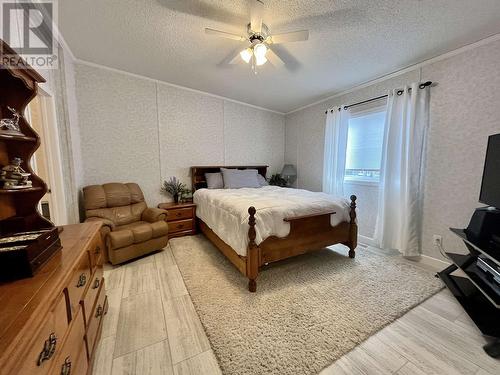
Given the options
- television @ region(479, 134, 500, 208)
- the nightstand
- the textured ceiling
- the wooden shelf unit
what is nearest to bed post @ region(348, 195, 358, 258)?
television @ region(479, 134, 500, 208)

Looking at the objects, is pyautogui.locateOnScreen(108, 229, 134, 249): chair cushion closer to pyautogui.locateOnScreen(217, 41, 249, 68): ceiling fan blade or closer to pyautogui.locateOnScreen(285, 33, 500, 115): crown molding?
pyautogui.locateOnScreen(217, 41, 249, 68): ceiling fan blade

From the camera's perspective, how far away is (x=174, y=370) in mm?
1264

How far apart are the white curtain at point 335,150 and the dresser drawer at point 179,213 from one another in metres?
2.48

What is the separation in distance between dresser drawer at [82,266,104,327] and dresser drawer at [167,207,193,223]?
1.82 metres

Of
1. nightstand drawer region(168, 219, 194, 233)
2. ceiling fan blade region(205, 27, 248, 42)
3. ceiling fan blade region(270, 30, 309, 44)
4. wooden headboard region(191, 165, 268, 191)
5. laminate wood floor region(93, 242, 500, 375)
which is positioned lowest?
laminate wood floor region(93, 242, 500, 375)

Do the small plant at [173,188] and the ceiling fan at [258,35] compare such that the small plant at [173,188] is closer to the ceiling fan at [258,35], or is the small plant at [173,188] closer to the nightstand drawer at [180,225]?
the nightstand drawer at [180,225]

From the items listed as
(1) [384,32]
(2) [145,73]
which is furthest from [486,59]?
(2) [145,73]

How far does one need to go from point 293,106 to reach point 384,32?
2.44 meters

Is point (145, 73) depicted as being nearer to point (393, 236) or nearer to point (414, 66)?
point (414, 66)

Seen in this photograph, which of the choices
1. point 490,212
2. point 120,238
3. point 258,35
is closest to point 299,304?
point 490,212

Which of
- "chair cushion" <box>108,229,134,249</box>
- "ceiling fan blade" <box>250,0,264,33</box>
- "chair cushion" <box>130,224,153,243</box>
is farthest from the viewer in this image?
"chair cushion" <box>130,224,153,243</box>

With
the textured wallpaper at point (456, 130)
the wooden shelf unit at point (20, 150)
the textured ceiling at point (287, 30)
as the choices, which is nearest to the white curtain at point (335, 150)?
the textured ceiling at point (287, 30)

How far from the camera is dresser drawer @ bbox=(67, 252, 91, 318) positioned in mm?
952

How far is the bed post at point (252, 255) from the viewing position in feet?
6.40
